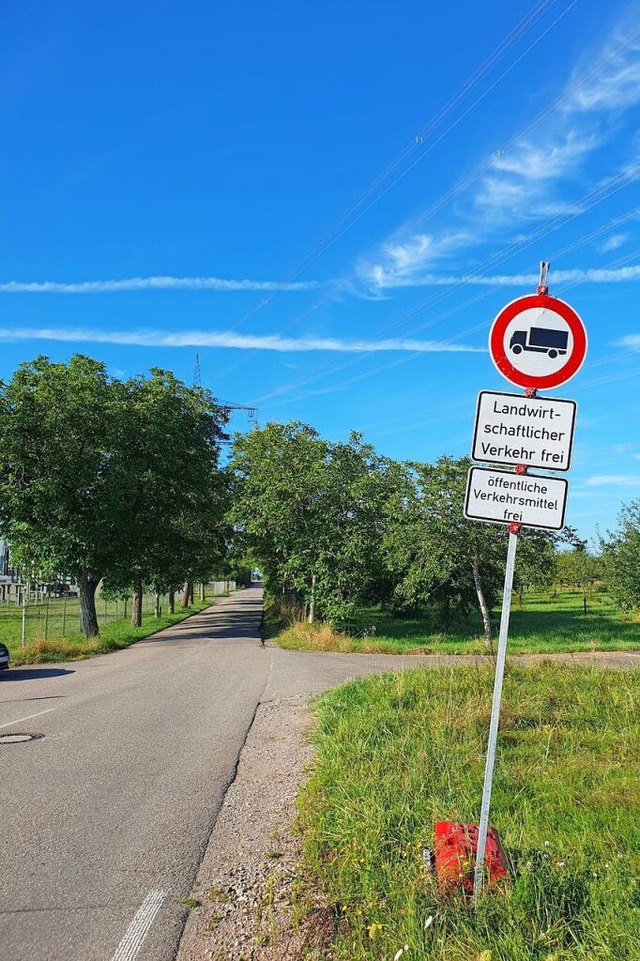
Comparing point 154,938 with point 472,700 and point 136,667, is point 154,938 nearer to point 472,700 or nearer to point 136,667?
point 472,700

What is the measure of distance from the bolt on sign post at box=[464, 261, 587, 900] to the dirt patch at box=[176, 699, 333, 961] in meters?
1.35

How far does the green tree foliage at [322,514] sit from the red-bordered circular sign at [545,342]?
23762 millimetres

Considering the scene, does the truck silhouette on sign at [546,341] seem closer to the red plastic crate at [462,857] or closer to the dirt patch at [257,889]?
the red plastic crate at [462,857]

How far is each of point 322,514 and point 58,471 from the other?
1070cm

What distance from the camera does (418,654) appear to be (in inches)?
882

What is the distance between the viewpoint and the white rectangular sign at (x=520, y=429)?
4.00 m

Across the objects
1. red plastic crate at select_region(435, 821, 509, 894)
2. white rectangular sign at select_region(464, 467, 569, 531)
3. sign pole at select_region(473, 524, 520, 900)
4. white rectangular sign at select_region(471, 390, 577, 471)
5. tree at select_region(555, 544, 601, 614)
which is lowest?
tree at select_region(555, 544, 601, 614)

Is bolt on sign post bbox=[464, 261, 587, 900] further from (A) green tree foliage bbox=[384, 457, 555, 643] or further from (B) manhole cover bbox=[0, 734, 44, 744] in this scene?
(A) green tree foliage bbox=[384, 457, 555, 643]

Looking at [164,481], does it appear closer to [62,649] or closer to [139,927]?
[62,649]

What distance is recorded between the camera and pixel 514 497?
3.98 m

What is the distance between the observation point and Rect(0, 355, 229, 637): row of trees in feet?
82.5

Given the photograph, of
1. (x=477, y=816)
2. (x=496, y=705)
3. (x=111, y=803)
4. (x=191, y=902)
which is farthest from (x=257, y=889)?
(x=111, y=803)

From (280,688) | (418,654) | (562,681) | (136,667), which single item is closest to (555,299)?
(562,681)

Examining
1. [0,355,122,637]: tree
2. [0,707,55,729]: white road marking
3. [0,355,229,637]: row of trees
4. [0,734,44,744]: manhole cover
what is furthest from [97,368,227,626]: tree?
[0,734,44,744]: manhole cover
